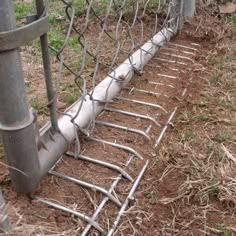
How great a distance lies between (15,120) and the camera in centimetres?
87

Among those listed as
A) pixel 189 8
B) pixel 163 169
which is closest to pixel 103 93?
pixel 163 169

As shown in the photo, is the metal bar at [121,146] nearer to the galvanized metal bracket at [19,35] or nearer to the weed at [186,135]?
the weed at [186,135]

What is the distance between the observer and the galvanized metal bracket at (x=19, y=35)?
0.76 metres

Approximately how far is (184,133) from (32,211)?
61 centimetres

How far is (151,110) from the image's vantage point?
4.92ft

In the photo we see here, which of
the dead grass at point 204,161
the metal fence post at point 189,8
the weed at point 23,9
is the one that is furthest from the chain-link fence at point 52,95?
the weed at point 23,9

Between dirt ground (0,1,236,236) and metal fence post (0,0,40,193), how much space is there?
10 centimetres

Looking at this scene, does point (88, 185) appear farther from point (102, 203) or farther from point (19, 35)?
point (19, 35)

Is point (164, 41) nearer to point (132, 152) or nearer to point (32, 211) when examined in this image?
point (132, 152)

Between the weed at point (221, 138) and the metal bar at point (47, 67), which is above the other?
the metal bar at point (47, 67)

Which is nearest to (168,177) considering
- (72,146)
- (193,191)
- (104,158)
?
(193,191)

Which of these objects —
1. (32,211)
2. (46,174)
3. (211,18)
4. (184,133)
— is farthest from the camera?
Result: (211,18)

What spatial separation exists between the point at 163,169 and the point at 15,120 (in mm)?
528

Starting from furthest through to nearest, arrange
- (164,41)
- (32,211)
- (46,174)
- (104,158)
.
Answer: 1. (164,41)
2. (104,158)
3. (46,174)
4. (32,211)
